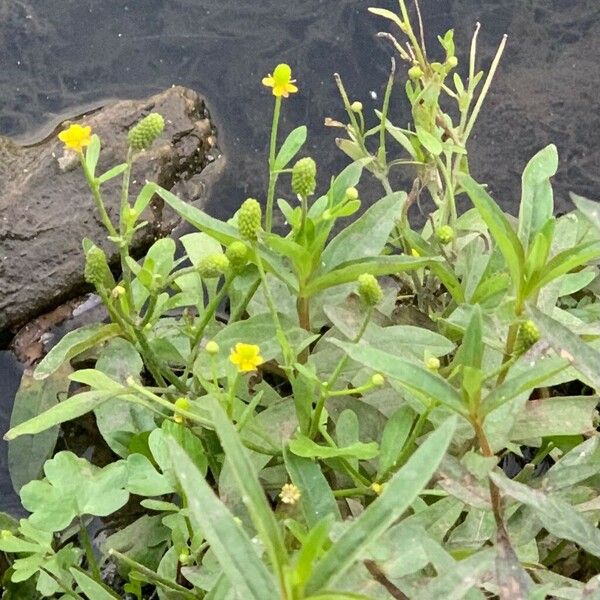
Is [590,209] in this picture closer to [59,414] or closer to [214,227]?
[214,227]

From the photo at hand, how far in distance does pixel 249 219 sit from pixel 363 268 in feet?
0.47

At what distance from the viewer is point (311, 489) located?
880 millimetres

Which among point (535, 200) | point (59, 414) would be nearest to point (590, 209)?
point (535, 200)

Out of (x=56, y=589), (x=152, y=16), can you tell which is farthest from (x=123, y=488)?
(x=152, y=16)

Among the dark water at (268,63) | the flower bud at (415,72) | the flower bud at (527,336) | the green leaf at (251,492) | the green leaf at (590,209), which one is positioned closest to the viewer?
the green leaf at (251,492)

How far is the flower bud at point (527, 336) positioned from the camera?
0.77 metres

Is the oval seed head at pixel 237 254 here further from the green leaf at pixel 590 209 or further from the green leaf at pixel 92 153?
the green leaf at pixel 590 209

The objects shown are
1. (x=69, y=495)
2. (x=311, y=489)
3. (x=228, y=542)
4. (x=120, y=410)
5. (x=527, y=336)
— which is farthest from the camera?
(x=120, y=410)

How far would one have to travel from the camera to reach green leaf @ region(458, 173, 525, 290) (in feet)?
2.64

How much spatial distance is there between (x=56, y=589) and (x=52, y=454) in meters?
0.26

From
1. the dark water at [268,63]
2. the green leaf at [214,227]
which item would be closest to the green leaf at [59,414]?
the green leaf at [214,227]

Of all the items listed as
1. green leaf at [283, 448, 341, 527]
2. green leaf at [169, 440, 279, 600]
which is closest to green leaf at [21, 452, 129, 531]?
green leaf at [283, 448, 341, 527]

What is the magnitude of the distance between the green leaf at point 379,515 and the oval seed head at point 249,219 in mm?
357

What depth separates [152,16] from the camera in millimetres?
1523
